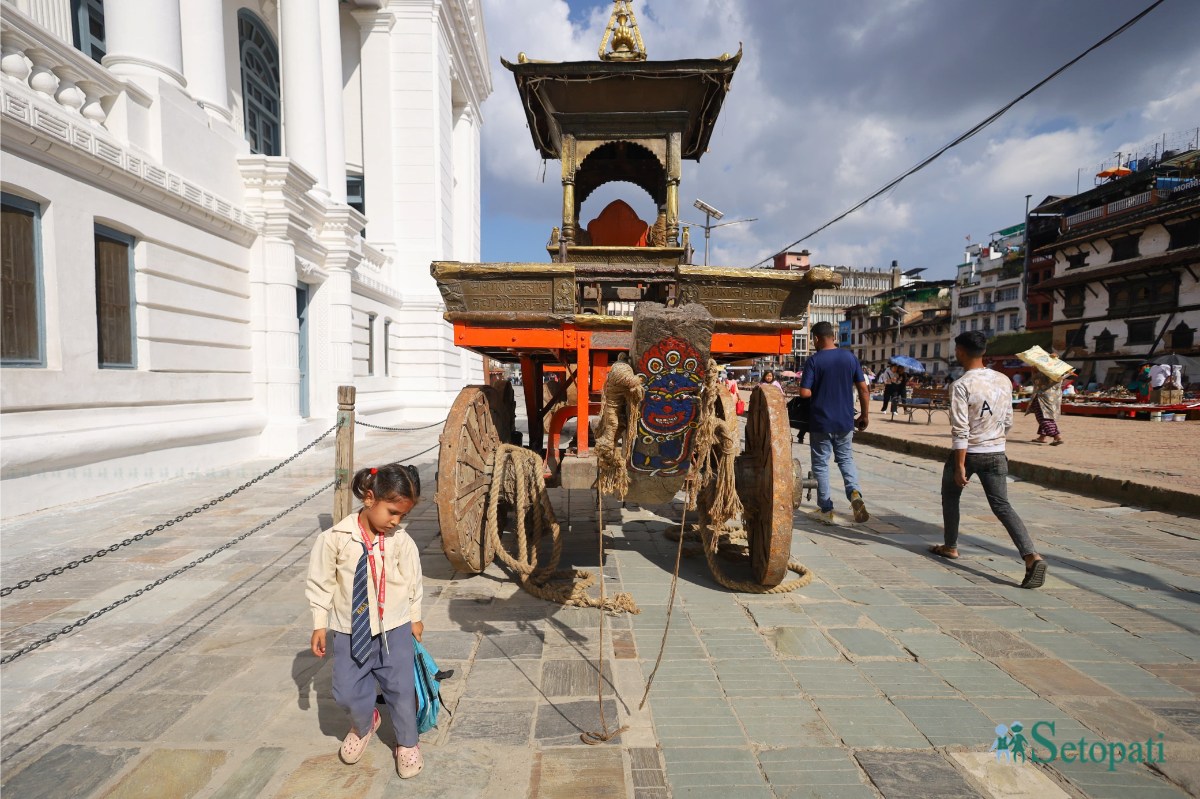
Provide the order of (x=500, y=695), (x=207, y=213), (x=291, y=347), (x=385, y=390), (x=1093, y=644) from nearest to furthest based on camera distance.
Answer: (x=500, y=695), (x=1093, y=644), (x=207, y=213), (x=291, y=347), (x=385, y=390)

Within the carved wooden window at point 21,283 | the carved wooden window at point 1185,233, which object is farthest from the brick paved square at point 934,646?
the carved wooden window at point 1185,233

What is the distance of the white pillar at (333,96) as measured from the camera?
11.5m

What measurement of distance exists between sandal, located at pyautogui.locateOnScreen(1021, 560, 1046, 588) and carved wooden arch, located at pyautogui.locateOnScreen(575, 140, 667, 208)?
4.36 m

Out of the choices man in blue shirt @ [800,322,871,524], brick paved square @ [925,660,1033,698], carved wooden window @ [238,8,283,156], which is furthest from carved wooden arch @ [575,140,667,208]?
carved wooden window @ [238,8,283,156]

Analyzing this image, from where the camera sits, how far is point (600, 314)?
4242 millimetres

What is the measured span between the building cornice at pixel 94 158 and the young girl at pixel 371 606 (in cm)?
597

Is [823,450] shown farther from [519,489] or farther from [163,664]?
[163,664]

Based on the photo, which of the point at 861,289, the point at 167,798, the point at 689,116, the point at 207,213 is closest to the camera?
the point at 167,798

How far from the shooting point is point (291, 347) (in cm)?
951

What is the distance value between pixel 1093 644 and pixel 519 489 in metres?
3.41

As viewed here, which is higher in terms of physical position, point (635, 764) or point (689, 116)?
point (689, 116)

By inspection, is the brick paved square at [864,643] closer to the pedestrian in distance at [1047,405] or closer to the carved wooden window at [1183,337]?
the pedestrian in distance at [1047,405]

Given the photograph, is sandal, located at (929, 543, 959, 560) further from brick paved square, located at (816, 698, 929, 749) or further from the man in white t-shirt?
the man in white t-shirt

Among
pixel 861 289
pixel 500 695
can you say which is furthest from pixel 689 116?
pixel 861 289
